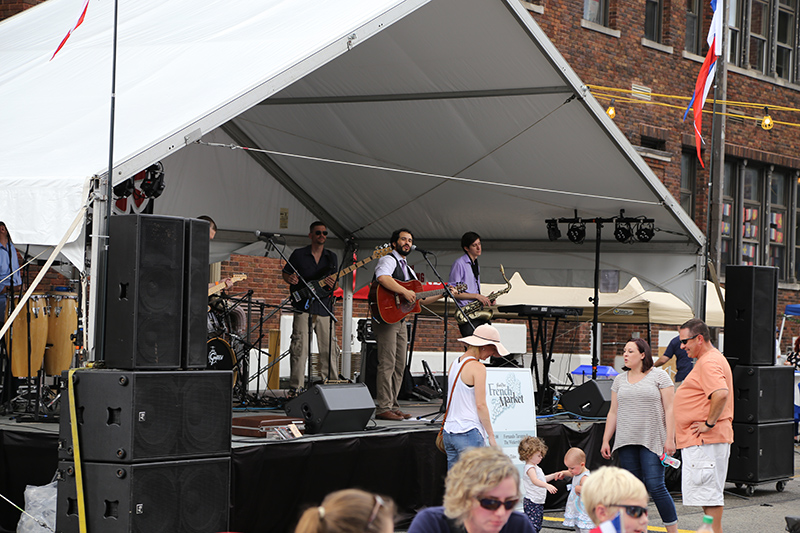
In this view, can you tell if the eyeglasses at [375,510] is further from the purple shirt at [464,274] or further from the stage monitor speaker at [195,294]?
the purple shirt at [464,274]

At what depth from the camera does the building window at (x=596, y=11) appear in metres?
20.0

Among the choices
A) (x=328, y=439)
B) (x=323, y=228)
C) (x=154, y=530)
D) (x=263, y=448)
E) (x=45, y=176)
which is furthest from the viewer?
(x=323, y=228)

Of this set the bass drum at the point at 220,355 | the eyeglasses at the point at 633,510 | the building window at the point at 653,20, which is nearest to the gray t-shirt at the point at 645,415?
the eyeglasses at the point at 633,510

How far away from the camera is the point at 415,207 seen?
39.4ft

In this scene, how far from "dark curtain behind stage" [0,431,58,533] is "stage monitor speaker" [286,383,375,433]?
6.12 feet

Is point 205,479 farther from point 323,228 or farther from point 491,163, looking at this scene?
point 491,163

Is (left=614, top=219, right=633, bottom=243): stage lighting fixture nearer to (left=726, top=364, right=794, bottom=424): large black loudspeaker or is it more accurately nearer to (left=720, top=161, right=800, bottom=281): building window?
(left=726, top=364, right=794, bottom=424): large black loudspeaker

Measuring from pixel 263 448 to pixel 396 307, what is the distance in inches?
97.4

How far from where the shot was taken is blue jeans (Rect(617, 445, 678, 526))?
7.10 metres

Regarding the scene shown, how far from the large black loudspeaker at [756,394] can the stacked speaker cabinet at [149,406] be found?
580cm

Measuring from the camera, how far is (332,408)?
7.84 m

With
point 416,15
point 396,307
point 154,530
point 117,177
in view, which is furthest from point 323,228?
point 154,530

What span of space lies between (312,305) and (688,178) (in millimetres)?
12840

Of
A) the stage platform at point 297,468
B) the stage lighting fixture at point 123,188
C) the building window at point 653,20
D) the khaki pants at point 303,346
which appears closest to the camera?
the stage lighting fixture at point 123,188
